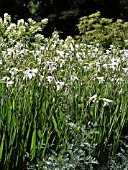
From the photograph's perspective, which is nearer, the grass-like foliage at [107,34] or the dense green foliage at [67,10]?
the grass-like foliage at [107,34]

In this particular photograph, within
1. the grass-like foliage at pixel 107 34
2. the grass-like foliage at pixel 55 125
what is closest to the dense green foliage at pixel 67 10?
the grass-like foliage at pixel 107 34

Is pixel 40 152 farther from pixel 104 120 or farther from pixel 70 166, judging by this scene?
pixel 104 120

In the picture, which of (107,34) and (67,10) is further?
(67,10)

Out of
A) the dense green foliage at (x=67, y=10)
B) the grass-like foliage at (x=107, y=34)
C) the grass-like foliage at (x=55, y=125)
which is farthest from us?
the dense green foliage at (x=67, y=10)

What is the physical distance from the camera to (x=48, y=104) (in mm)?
2602

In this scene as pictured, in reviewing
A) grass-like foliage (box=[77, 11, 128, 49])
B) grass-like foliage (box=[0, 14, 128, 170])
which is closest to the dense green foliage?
grass-like foliage (box=[77, 11, 128, 49])

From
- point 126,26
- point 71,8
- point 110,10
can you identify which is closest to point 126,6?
point 110,10

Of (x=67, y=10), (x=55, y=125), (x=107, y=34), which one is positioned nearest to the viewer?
(x=55, y=125)

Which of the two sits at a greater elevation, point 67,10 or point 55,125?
point 67,10

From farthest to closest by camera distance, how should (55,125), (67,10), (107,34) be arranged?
1. (67,10)
2. (107,34)
3. (55,125)

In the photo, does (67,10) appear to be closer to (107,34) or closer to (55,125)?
(107,34)

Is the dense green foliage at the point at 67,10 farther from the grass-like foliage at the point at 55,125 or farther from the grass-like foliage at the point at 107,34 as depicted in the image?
the grass-like foliage at the point at 55,125

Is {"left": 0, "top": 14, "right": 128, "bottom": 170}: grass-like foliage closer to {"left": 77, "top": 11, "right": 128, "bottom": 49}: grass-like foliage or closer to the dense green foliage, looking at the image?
{"left": 77, "top": 11, "right": 128, "bottom": 49}: grass-like foliage

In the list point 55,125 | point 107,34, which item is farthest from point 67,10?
point 55,125
